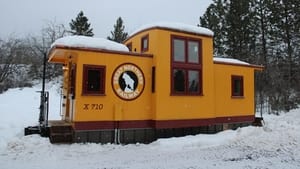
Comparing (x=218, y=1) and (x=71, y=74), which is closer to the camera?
(x=71, y=74)

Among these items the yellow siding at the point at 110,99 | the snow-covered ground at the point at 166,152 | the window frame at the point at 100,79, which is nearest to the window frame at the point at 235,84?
the snow-covered ground at the point at 166,152

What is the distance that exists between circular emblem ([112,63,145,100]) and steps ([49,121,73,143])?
1.97 metres

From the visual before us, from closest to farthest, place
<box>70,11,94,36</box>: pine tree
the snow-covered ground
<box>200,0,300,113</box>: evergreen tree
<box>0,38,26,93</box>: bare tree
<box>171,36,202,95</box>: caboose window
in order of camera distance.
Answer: the snow-covered ground, <box>171,36,202,95</box>: caboose window, <box>200,0,300,113</box>: evergreen tree, <box>0,38,26,93</box>: bare tree, <box>70,11,94,36</box>: pine tree

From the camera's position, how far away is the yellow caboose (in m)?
9.56

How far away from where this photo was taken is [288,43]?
26641mm

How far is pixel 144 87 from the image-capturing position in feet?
34.9

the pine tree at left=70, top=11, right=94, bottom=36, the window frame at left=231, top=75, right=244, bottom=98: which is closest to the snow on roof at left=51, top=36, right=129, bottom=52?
the window frame at left=231, top=75, right=244, bottom=98

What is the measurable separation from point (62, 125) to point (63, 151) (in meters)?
1.56

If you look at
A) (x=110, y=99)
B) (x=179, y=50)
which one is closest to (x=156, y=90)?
(x=110, y=99)

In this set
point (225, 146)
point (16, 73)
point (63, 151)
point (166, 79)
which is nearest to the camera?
point (63, 151)

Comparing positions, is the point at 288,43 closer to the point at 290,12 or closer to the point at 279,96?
the point at 290,12

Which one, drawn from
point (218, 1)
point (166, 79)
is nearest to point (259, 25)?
point (218, 1)

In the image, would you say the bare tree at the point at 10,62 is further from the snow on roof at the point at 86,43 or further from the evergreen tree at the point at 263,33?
the evergreen tree at the point at 263,33

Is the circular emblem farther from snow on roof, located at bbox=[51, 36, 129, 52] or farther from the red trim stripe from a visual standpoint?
the red trim stripe
